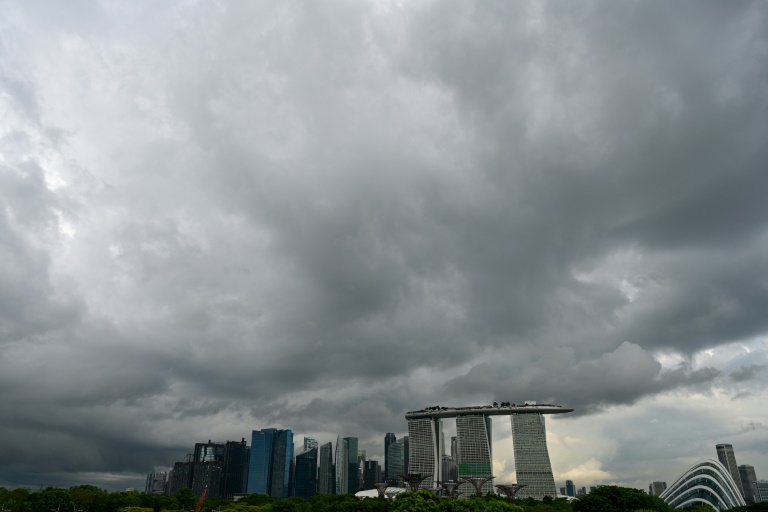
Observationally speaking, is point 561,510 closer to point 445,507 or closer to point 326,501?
point 445,507

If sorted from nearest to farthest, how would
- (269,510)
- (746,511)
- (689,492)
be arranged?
Result: (746,511), (269,510), (689,492)

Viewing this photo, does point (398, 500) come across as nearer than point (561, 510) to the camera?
Yes

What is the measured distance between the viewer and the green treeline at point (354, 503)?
288 feet

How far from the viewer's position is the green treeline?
288ft

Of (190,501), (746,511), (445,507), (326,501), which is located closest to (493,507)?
(445,507)

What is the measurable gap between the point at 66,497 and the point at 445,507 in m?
113

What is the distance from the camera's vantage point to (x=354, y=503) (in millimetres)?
143125

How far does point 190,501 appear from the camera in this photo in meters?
196

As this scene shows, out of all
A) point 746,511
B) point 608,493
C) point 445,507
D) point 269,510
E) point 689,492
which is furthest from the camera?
point 689,492

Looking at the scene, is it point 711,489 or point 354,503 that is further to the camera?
point 711,489

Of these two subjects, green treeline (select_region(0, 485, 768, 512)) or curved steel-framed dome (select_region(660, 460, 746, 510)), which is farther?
curved steel-framed dome (select_region(660, 460, 746, 510))

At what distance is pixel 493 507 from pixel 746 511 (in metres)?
76.1

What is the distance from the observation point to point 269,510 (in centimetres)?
17188

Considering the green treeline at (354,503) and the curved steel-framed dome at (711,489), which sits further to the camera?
the curved steel-framed dome at (711,489)
